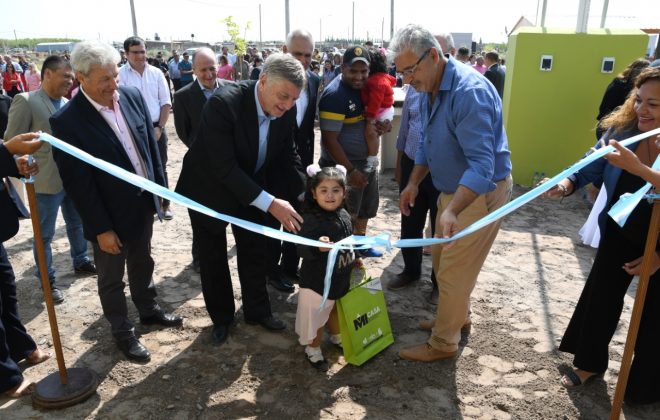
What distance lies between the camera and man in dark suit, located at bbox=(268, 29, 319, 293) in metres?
4.37

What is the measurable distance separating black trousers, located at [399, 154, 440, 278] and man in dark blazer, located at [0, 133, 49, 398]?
291 centimetres

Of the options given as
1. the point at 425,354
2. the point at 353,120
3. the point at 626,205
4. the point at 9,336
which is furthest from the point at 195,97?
the point at 626,205

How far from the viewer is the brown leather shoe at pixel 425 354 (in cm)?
346

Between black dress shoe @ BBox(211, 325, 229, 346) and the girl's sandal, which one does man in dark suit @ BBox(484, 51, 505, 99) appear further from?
black dress shoe @ BBox(211, 325, 229, 346)

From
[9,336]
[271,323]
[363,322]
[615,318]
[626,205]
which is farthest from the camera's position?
[271,323]

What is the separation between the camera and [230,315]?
3.84 meters

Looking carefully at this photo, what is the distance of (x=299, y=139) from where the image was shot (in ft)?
14.4

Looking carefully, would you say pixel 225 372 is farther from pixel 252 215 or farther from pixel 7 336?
pixel 7 336

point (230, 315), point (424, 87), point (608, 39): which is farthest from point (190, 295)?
point (608, 39)

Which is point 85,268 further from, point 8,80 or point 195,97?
point 8,80

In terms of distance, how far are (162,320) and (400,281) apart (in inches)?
82.7

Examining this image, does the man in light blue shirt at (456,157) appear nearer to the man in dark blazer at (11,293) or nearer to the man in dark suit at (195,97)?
the man in dark blazer at (11,293)

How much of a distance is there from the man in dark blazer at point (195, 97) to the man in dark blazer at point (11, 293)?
171 centimetres

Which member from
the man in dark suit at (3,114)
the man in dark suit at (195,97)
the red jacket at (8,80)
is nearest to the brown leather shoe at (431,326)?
the man in dark suit at (195,97)
